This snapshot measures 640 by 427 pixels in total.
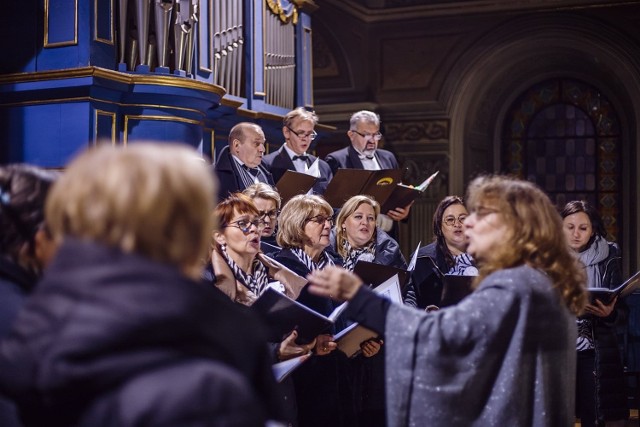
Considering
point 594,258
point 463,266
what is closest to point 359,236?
point 463,266

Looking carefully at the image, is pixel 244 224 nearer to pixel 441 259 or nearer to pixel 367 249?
pixel 367 249

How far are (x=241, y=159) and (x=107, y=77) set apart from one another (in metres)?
0.99

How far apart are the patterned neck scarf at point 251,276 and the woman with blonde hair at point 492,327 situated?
129cm

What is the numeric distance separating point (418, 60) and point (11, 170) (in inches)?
367

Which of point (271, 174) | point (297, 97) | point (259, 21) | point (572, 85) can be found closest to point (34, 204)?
point (271, 174)

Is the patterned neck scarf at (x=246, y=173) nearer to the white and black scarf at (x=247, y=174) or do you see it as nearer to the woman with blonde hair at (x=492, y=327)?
the white and black scarf at (x=247, y=174)

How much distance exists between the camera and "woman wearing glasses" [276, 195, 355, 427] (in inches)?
164

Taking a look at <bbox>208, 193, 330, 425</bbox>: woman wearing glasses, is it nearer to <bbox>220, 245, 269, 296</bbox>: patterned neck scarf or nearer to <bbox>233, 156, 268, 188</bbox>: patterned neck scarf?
<bbox>220, 245, 269, 296</bbox>: patterned neck scarf

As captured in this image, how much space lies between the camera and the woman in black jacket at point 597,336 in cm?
484

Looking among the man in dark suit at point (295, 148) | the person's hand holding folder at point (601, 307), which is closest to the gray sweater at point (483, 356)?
the person's hand holding folder at point (601, 307)

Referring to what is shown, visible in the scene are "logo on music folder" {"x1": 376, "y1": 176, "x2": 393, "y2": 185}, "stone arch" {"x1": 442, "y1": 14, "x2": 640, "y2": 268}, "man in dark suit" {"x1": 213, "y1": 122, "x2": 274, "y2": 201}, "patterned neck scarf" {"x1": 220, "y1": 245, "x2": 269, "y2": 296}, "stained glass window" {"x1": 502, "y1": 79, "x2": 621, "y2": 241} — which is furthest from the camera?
"stained glass window" {"x1": 502, "y1": 79, "x2": 621, "y2": 241}

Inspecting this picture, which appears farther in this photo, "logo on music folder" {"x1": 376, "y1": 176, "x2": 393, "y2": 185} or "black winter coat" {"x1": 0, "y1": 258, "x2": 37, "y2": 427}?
"logo on music folder" {"x1": 376, "y1": 176, "x2": 393, "y2": 185}

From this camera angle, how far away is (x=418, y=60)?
10.9m

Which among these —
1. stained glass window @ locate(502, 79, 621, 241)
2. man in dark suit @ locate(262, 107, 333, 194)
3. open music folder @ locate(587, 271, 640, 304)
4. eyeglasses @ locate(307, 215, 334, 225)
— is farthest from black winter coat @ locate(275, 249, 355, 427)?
stained glass window @ locate(502, 79, 621, 241)
